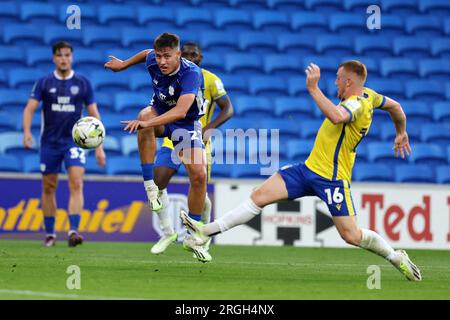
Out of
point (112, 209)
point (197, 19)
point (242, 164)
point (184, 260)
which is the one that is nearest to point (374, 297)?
point (184, 260)

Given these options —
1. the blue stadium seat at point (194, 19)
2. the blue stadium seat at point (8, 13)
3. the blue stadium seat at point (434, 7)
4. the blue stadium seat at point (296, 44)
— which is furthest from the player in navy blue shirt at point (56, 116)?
the blue stadium seat at point (434, 7)

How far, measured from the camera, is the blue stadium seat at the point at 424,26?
18.7m

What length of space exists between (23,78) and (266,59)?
4180 mm

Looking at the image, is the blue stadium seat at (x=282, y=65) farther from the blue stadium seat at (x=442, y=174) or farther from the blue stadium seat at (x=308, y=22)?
the blue stadium seat at (x=442, y=174)

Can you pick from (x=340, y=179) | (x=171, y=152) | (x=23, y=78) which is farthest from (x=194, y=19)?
(x=340, y=179)

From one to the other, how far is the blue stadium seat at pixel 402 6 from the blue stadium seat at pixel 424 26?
1.16ft

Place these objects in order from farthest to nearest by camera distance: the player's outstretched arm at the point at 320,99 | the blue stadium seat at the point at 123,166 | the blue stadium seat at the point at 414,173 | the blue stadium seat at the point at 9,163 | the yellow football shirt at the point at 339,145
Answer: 1. the blue stadium seat at the point at 414,173
2. the blue stadium seat at the point at 123,166
3. the blue stadium seat at the point at 9,163
4. the yellow football shirt at the point at 339,145
5. the player's outstretched arm at the point at 320,99

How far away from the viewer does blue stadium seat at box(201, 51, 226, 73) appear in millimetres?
17000

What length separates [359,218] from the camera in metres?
13.7

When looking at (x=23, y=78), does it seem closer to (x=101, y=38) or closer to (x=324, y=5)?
(x=101, y=38)

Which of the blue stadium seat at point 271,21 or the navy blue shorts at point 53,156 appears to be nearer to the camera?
the navy blue shorts at point 53,156

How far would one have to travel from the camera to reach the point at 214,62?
56.2 feet

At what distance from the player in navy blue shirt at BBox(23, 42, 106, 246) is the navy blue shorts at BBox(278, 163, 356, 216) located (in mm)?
4453

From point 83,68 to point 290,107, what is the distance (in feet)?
11.4
